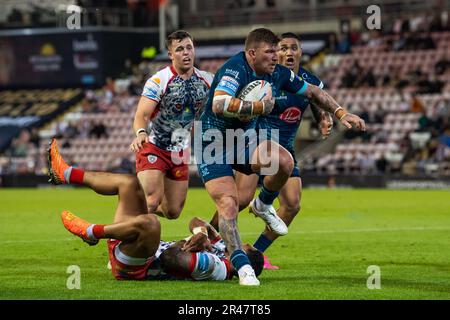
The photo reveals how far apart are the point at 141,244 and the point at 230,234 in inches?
36.3

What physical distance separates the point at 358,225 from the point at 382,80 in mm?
21779

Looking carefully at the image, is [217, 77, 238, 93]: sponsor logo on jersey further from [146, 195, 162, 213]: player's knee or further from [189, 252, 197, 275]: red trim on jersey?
[146, 195, 162, 213]: player's knee

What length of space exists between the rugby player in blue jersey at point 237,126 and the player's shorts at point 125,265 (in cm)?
94

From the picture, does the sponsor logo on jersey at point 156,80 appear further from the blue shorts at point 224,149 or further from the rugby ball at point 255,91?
the rugby ball at point 255,91

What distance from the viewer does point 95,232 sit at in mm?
11344

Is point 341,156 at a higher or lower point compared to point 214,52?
lower

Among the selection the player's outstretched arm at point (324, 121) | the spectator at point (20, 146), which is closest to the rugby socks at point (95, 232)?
the player's outstretched arm at point (324, 121)

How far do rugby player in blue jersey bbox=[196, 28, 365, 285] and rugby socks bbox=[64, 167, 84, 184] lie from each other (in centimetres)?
132

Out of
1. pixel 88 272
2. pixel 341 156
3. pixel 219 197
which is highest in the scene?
pixel 219 197

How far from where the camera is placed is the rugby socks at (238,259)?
37.4ft

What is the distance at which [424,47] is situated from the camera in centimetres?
4322
